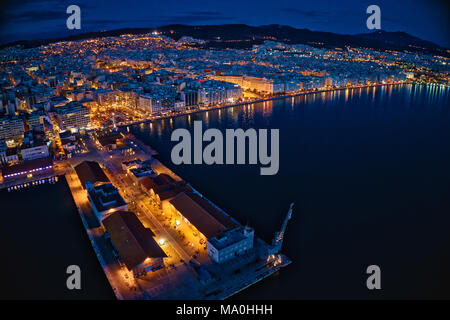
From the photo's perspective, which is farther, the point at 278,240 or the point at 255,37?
the point at 255,37

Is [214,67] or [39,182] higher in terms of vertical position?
[214,67]

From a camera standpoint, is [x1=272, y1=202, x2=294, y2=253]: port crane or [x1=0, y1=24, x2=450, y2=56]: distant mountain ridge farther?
[x1=0, y1=24, x2=450, y2=56]: distant mountain ridge

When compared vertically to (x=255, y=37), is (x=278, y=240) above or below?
below

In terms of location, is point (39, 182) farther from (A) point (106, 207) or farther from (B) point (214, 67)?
(B) point (214, 67)

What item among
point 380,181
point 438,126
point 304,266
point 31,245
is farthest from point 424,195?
point 31,245

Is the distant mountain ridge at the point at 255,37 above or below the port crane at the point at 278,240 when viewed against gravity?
above

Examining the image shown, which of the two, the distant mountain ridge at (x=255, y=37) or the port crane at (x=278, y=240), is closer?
the port crane at (x=278, y=240)

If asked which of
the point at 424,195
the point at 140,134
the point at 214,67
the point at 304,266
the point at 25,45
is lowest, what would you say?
the point at 304,266

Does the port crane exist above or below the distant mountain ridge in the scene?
below
